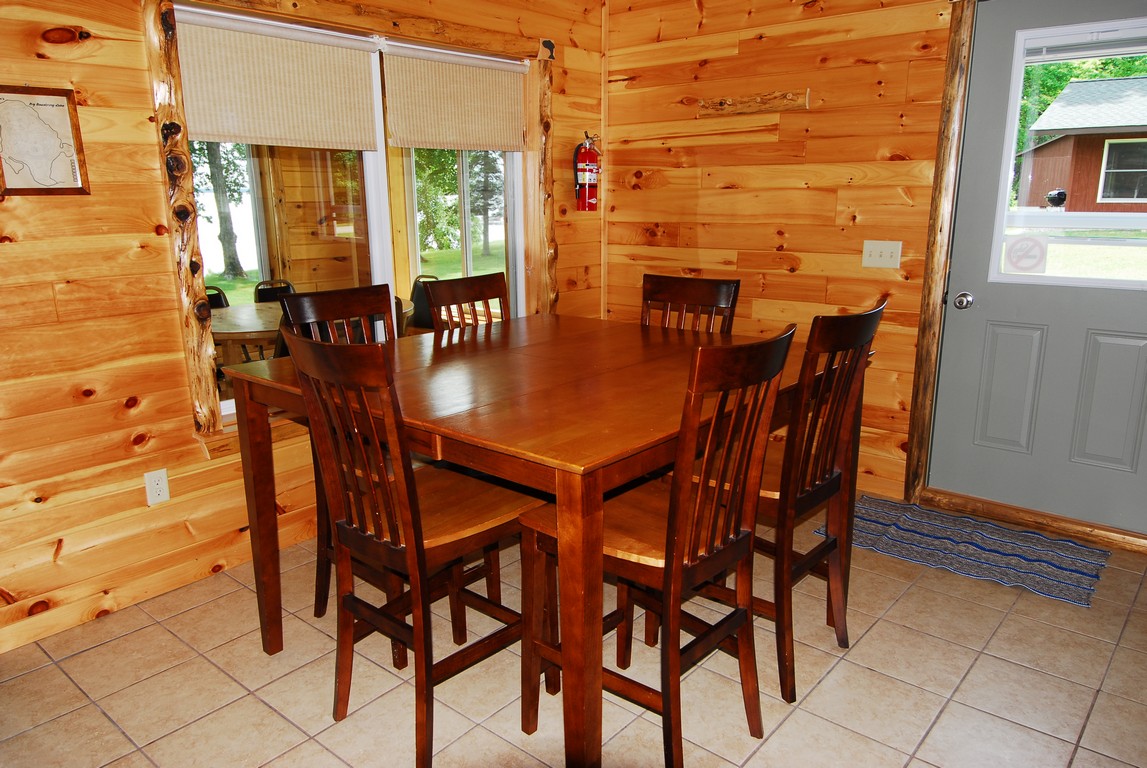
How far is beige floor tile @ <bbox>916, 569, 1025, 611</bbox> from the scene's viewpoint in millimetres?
2689

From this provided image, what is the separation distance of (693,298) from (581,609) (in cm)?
170

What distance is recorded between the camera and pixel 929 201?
10.7 feet

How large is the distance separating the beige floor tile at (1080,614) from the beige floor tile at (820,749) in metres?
0.99

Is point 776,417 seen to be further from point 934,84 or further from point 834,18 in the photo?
point 834,18

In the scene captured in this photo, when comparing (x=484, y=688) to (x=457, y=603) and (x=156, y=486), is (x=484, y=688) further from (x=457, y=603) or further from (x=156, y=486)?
(x=156, y=486)

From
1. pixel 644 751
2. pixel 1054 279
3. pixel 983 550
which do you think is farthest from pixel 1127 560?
pixel 644 751

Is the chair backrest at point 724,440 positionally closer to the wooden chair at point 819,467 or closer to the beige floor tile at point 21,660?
the wooden chair at point 819,467

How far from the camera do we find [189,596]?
108 inches

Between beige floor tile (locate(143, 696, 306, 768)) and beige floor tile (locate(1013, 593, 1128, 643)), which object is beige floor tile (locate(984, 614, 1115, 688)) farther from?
beige floor tile (locate(143, 696, 306, 768))

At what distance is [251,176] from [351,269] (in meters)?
0.55

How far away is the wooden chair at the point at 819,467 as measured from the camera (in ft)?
6.36

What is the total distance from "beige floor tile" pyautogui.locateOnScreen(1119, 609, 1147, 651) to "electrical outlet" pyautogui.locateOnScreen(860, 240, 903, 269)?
158 centimetres

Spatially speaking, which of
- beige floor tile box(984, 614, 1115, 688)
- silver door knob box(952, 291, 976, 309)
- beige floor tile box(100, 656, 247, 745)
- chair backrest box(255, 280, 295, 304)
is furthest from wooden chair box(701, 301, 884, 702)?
chair backrest box(255, 280, 295, 304)

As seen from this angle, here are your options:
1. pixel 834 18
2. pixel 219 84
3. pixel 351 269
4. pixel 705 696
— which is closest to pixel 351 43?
pixel 219 84
